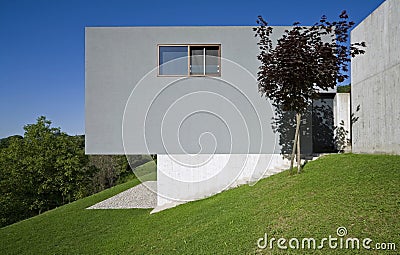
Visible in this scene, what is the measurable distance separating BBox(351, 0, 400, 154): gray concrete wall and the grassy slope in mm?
1115

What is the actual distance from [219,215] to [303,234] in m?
2.71

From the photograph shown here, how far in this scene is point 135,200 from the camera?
15.5 m

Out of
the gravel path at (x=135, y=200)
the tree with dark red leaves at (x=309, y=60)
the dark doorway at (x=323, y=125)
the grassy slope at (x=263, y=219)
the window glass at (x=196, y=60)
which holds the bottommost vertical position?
the gravel path at (x=135, y=200)

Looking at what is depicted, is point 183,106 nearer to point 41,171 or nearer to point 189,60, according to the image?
point 189,60

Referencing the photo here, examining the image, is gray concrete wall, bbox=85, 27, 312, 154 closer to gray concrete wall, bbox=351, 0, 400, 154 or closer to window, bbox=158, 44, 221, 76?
window, bbox=158, 44, 221, 76

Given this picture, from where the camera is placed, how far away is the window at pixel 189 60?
38.3 feet

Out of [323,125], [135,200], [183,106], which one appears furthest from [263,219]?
[135,200]

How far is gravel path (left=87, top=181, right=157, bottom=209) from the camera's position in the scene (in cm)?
1487

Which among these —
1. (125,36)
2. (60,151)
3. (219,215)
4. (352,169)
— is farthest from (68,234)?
(60,151)

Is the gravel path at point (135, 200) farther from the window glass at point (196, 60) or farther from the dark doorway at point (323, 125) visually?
the dark doorway at point (323, 125)

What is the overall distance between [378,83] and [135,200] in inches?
386

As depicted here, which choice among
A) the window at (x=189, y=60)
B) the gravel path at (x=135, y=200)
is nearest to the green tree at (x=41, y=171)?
the gravel path at (x=135, y=200)

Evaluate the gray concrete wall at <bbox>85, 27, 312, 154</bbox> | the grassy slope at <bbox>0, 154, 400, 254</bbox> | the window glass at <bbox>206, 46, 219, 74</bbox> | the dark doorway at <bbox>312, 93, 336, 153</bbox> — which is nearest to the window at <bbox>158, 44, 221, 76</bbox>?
the window glass at <bbox>206, 46, 219, 74</bbox>

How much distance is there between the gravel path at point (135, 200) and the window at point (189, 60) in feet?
17.8
